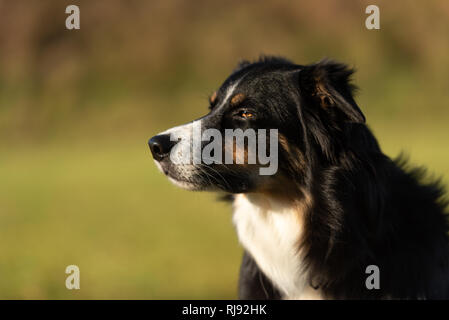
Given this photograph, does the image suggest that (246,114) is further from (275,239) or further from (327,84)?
(275,239)

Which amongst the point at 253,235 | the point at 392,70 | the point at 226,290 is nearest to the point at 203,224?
the point at 226,290

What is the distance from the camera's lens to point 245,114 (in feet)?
10.6

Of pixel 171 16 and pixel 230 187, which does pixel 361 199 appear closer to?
pixel 230 187

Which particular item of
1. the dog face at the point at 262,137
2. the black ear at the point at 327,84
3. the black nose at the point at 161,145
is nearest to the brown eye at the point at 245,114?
the dog face at the point at 262,137

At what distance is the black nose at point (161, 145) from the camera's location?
121 inches

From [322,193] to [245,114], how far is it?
0.65 meters

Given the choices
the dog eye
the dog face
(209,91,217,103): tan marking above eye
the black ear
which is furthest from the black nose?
the black ear

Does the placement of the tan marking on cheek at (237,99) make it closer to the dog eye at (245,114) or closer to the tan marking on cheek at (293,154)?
the dog eye at (245,114)

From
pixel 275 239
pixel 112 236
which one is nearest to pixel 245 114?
pixel 275 239

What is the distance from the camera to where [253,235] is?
134 inches

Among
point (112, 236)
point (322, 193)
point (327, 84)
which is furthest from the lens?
point (112, 236)

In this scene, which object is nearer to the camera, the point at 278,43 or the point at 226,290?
the point at 226,290

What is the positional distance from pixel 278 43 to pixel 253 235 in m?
20.6

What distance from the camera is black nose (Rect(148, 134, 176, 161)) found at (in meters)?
3.06
